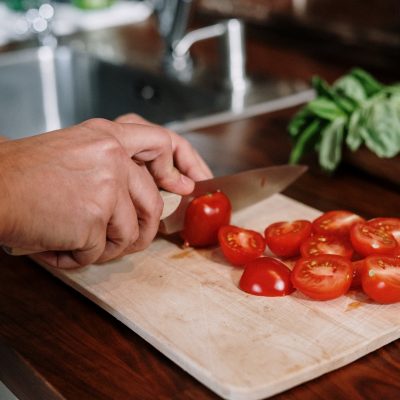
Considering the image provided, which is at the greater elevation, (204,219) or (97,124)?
(97,124)

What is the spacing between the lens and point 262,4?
2463mm

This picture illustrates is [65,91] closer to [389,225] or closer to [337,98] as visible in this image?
[337,98]

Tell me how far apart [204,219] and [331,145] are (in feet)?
1.18

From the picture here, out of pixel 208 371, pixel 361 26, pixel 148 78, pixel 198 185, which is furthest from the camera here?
pixel 361 26

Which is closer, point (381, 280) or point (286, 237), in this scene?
point (381, 280)

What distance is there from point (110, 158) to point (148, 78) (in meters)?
1.16

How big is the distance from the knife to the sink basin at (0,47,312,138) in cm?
69

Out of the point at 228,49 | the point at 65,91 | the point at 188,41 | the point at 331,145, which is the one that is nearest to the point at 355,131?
the point at 331,145

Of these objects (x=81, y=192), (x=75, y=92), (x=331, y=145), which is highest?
(x=81, y=192)

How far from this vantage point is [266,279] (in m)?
0.98

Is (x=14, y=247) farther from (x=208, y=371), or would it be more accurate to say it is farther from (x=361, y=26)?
(x=361, y=26)

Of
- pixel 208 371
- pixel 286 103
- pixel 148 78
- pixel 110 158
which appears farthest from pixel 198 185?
pixel 148 78

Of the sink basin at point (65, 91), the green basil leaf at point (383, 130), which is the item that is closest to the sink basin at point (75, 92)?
the sink basin at point (65, 91)

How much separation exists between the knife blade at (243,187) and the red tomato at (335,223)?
139 mm
